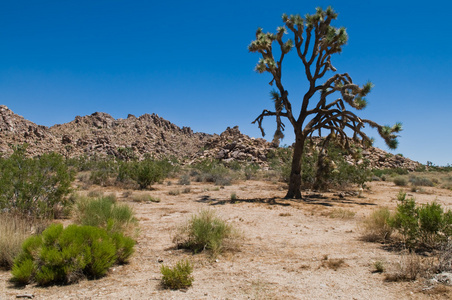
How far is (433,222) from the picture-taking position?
516 centimetres

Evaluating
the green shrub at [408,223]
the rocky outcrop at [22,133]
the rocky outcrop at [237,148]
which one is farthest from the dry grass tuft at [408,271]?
the rocky outcrop at [22,133]

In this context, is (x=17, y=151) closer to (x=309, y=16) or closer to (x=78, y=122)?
(x=309, y=16)

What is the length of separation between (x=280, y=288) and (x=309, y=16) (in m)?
12.6

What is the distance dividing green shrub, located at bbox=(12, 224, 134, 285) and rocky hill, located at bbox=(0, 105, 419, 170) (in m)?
27.7

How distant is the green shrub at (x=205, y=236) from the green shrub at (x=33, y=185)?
11.6ft

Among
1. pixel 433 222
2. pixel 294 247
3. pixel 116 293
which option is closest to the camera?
pixel 116 293

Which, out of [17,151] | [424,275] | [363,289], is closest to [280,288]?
[363,289]

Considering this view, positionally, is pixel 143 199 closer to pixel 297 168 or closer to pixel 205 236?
pixel 297 168

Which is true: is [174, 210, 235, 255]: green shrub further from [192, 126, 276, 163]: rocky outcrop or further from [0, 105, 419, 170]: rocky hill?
[192, 126, 276, 163]: rocky outcrop

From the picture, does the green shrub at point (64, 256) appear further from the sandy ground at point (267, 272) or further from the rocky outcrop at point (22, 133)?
the rocky outcrop at point (22, 133)

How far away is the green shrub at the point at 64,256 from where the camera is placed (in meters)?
3.85

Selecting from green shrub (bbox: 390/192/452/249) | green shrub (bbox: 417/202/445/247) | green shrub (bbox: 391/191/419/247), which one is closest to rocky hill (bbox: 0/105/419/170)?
green shrub (bbox: 391/191/419/247)

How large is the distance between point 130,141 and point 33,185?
6155 centimetres

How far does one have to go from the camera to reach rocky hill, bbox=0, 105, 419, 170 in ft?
155
